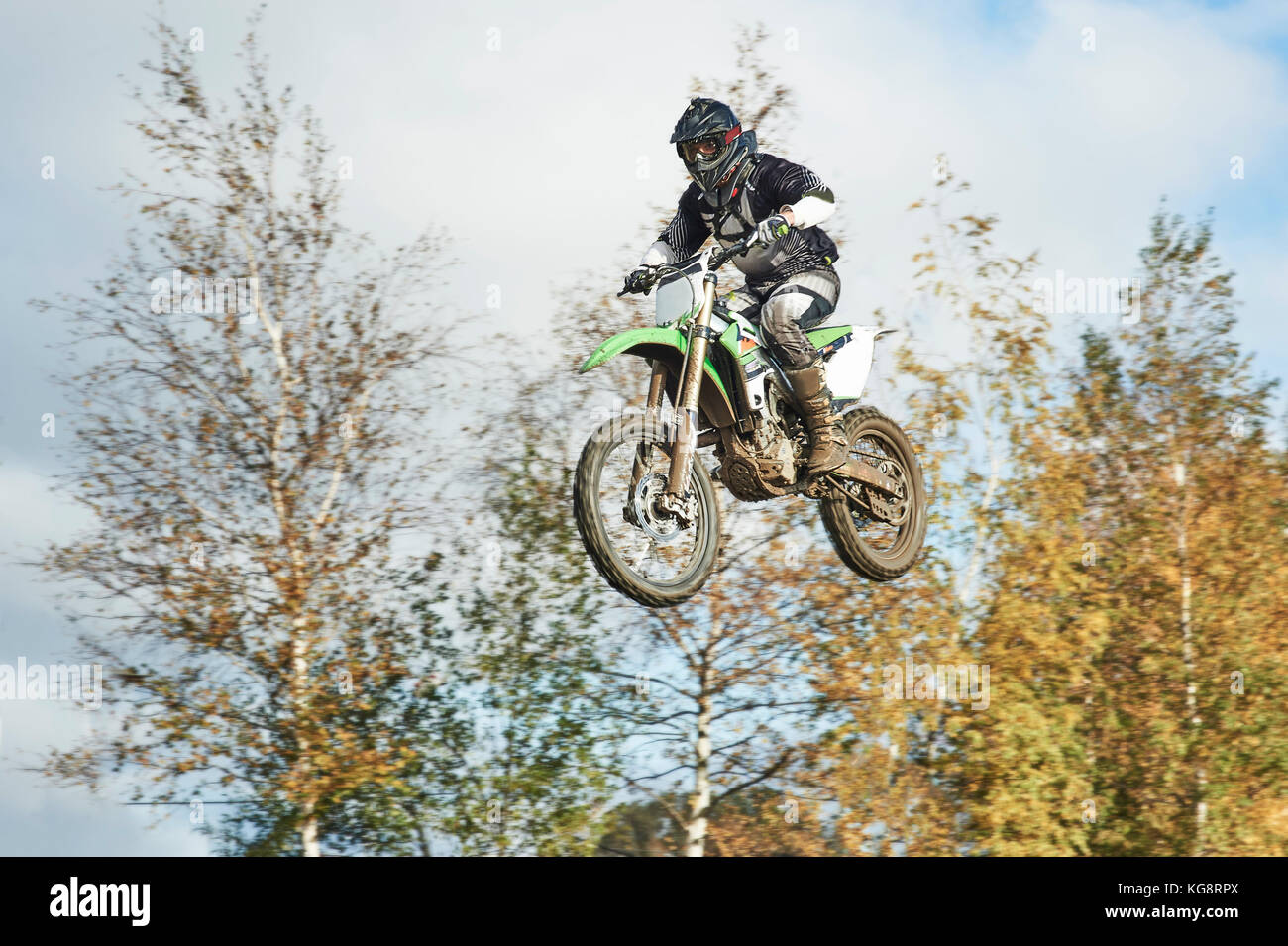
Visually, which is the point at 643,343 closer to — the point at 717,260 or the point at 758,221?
the point at 717,260

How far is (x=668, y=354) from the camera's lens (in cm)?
722

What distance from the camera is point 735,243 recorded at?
7.58 metres

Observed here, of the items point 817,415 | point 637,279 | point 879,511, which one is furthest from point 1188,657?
point 637,279

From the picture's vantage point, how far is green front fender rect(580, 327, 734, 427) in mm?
6602

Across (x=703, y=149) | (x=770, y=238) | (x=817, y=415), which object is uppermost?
(x=703, y=149)

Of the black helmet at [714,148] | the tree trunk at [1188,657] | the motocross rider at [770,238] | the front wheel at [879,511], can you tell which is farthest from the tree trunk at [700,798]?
the black helmet at [714,148]

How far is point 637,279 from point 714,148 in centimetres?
96

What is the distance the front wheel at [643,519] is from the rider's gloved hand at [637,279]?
1016mm

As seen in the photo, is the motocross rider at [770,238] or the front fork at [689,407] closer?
the front fork at [689,407]

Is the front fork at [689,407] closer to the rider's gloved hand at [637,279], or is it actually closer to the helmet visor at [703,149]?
the rider's gloved hand at [637,279]

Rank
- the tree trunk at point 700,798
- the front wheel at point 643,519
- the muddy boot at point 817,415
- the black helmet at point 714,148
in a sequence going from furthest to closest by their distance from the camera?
the tree trunk at point 700,798 < the muddy boot at point 817,415 < the black helmet at point 714,148 < the front wheel at point 643,519

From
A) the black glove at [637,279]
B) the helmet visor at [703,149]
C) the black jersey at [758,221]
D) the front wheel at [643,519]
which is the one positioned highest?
the helmet visor at [703,149]

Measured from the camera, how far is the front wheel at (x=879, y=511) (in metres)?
8.79

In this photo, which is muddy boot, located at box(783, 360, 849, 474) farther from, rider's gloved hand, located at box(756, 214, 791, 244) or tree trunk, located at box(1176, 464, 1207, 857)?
tree trunk, located at box(1176, 464, 1207, 857)
